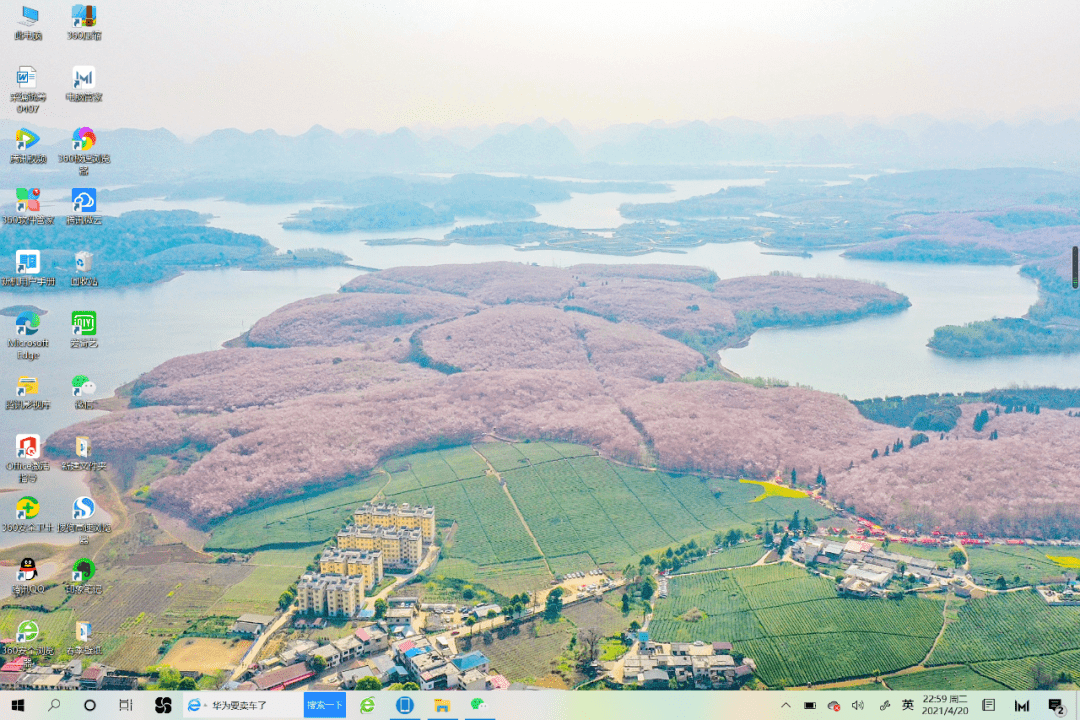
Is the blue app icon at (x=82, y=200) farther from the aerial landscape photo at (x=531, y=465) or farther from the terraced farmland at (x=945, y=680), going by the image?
the terraced farmland at (x=945, y=680)

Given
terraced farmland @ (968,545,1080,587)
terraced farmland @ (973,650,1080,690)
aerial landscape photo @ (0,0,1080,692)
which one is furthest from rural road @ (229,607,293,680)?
terraced farmland @ (968,545,1080,587)

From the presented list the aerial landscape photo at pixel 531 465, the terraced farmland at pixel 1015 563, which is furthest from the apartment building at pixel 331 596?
the terraced farmland at pixel 1015 563

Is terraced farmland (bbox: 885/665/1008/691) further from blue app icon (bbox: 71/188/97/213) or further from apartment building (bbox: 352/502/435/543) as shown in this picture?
blue app icon (bbox: 71/188/97/213)

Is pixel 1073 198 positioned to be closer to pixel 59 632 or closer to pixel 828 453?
pixel 828 453

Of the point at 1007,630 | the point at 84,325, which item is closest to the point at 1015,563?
the point at 1007,630

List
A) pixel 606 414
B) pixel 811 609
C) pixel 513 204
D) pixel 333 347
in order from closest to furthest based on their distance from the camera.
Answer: pixel 811 609 < pixel 606 414 < pixel 333 347 < pixel 513 204

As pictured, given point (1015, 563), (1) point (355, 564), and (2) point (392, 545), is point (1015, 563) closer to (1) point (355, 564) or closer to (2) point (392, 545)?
(2) point (392, 545)

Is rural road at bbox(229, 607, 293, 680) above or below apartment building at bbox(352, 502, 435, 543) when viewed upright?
below

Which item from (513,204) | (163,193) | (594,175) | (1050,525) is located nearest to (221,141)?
(163,193)
